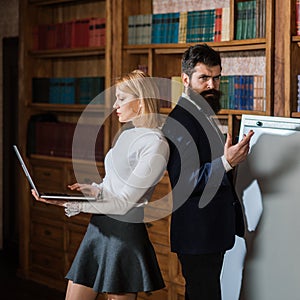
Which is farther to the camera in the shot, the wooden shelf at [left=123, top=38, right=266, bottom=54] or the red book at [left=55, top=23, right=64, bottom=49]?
the red book at [left=55, top=23, right=64, bottom=49]

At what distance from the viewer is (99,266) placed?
103 inches

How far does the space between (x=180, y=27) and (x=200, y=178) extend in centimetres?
154

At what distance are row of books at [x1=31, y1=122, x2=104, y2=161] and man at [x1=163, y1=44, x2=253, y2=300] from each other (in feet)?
5.73

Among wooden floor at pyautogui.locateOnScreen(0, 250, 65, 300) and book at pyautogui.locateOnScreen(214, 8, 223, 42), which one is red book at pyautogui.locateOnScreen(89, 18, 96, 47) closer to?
book at pyautogui.locateOnScreen(214, 8, 223, 42)

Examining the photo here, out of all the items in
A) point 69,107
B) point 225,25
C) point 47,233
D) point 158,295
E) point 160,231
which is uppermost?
point 225,25

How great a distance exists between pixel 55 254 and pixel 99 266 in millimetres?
2218

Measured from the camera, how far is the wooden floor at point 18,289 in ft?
14.7

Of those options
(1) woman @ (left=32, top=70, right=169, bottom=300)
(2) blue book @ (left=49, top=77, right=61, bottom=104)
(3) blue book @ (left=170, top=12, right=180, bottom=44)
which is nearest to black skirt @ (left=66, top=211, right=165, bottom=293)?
(1) woman @ (left=32, top=70, right=169, bottom=300)

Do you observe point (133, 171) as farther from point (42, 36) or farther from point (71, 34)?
point (42, 36)

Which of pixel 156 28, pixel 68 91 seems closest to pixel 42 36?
pixel 68 91

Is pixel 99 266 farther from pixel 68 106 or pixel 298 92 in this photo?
pixel 68 106

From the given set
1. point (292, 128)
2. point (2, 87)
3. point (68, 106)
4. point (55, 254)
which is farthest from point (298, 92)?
point (2, 87)

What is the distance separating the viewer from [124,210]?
2.54 metres

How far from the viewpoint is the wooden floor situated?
14.7 ft
